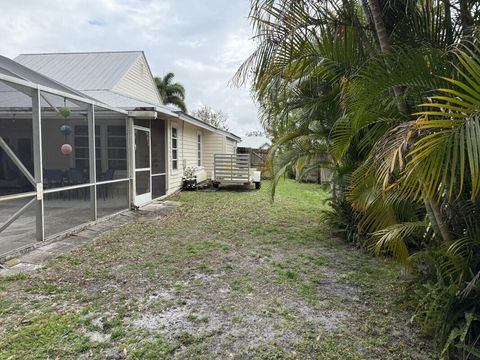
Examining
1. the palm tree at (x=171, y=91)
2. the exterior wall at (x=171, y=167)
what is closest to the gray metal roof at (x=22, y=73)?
the exterior wall at (x=171, y=167)

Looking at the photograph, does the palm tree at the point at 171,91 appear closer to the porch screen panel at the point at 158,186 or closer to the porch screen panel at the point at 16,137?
the porch screen panel at the point at 158,186

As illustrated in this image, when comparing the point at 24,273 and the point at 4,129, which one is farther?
the point at 4,129

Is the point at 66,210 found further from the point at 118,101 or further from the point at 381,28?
the point at 381,28

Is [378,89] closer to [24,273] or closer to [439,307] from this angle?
[439,307]

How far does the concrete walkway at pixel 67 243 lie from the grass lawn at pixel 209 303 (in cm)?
29

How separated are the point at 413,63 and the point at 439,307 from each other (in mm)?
1925

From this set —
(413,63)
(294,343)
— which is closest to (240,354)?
(294,343)

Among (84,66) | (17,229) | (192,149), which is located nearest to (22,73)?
(17,229)

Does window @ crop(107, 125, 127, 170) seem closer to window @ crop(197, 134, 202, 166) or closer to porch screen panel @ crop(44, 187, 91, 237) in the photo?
porch screen panel @ crop(44, 187, 91, 237)

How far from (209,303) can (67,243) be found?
3.40 m

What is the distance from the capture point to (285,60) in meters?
3.38

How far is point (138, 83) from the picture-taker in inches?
559

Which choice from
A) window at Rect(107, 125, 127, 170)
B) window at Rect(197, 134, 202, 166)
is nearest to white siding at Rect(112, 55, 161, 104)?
window at Rect(197, 134, 202, 166)

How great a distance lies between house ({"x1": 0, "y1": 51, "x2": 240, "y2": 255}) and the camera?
17.3ft
